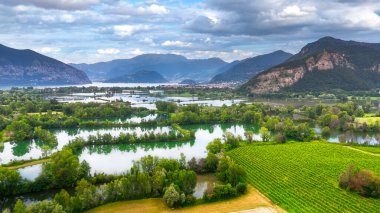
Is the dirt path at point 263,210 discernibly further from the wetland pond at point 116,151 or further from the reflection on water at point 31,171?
the reflection on water at point 31,171

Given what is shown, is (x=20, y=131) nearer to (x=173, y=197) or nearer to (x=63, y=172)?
(x=63, y=172)

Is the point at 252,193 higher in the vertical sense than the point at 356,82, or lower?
lower

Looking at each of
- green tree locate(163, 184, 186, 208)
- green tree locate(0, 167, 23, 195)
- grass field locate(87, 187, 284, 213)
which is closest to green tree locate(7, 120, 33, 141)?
green tree locate(0, 167, 23, 195)

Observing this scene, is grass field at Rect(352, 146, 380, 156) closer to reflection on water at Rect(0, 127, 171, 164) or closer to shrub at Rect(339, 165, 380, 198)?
shrub at Rect(339, 165, 380, 198)

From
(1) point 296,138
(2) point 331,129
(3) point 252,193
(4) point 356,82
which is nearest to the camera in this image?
(3) point 252,193

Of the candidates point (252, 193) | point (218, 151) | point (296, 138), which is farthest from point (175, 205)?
point (296, 138)

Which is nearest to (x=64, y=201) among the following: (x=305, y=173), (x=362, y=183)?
(x=305, y=173)

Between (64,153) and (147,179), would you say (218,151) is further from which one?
(64,153)
